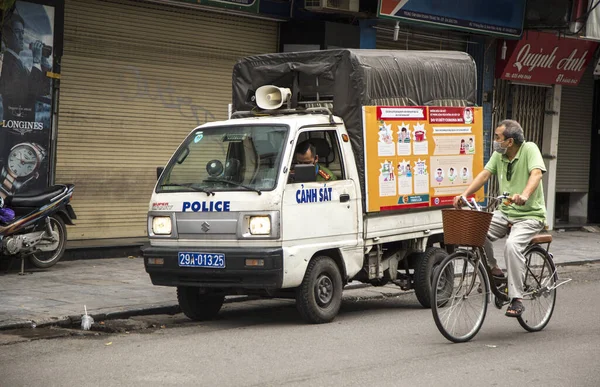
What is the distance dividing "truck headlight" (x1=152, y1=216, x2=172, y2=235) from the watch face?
424cm

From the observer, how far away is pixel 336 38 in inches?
645

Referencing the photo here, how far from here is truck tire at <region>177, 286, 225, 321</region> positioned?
9562mm

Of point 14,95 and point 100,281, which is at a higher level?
point 14,95

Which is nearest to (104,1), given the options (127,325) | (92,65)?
(92,65)

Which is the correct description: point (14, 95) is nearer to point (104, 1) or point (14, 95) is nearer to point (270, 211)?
point (104, 1)

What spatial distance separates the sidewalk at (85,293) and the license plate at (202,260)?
1.08 meters

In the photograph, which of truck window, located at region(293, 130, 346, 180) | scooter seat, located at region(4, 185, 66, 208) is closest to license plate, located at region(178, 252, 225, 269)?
truck window, located at region(293, 130, 346, 180)

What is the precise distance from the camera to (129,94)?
14422 mm

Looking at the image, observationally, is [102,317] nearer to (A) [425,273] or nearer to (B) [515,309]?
(A) [425,273]

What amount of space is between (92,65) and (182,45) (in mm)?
1658

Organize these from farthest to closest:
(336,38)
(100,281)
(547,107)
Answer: (547,107) < (336,38) < (100,281)

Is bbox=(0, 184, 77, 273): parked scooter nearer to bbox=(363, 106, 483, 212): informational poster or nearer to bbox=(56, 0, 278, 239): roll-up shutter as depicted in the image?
bbox=(56, 0, 278, 239): roll-up shutter

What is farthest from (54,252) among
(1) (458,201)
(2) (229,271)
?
(1) (458,201)

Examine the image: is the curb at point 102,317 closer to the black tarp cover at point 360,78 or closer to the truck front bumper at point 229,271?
the truck front bumper at point 229,271
